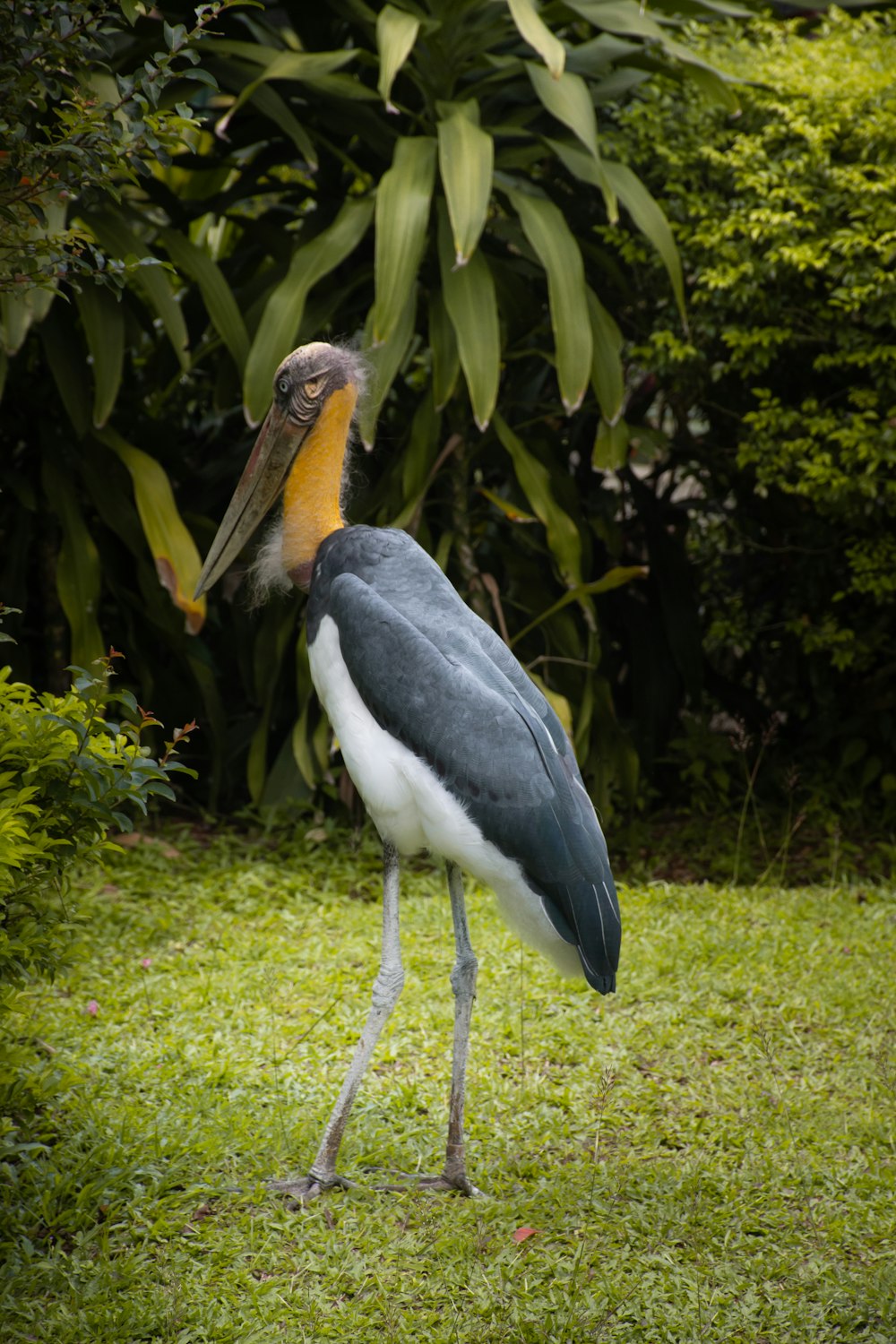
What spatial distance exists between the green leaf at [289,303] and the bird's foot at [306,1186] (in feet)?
8.80

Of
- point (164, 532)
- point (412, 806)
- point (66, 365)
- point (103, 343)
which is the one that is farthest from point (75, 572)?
point (412, 806)

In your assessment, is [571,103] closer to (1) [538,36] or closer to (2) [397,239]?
(1) [538,36]

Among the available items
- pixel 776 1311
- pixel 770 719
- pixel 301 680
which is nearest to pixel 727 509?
pixel 770 719

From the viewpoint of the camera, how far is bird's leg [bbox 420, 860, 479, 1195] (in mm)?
3129

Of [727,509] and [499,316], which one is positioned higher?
[499,316]

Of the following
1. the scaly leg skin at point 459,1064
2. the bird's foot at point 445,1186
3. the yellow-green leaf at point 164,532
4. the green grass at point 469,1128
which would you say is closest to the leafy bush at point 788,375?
the green grass at point 469,1128

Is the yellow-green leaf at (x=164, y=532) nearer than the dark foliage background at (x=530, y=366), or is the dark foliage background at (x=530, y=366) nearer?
the yellow-green leaf at (x=164, y=532)

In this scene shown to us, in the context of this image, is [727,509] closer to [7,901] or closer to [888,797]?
[888,797]

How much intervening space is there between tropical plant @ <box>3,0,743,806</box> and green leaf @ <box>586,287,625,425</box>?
0.04 ft

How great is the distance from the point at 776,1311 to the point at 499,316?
13.3 feet

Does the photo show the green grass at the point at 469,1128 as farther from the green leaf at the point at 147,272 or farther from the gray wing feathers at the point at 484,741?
the green leaf at the point at 147,272

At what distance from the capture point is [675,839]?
19.5 ft

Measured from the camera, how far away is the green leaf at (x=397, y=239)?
4754mm

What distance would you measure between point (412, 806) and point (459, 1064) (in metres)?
0.64
